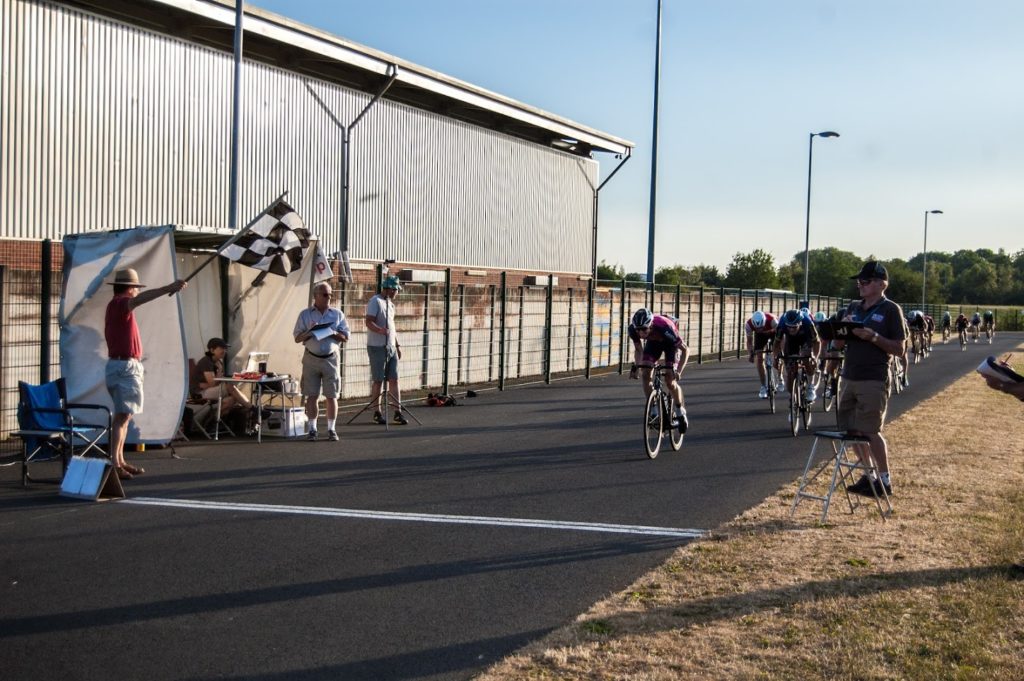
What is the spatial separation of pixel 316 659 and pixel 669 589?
7.51ft

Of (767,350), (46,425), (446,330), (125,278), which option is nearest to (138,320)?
(125,278)

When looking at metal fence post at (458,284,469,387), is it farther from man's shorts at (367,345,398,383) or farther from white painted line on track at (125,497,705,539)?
white painted line on track at (125,497,705,539)

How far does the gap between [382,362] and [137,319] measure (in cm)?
377

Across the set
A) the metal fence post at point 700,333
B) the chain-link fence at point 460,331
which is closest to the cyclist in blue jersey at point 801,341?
the chain-link fence at point 460,331

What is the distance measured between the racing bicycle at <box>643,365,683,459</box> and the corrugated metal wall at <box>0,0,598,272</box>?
→ 1240cm

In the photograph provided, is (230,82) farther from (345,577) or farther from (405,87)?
(345,577)

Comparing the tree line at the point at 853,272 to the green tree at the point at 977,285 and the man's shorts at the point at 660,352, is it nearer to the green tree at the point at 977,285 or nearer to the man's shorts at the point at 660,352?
the green tree at the point at 977,285

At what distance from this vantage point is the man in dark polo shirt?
362 inches

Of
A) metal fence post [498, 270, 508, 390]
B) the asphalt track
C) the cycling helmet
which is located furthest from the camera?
metal fence post [498, 270, 508, 390]

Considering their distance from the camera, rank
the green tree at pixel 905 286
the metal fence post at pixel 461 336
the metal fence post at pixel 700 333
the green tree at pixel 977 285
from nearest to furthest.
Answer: the metal fence post at pixel 461 336, the metal fence post at pixel 700 333, the green tree at pixel 905 286, the green tree at pixel 977 285

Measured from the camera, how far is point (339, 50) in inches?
1056

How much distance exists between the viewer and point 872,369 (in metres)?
9.27

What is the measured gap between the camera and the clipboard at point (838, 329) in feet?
29.4

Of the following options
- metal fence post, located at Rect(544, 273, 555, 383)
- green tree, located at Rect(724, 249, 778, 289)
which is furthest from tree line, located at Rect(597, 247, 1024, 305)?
metal fence post, located at Rect(544, 273, 555, 383)
